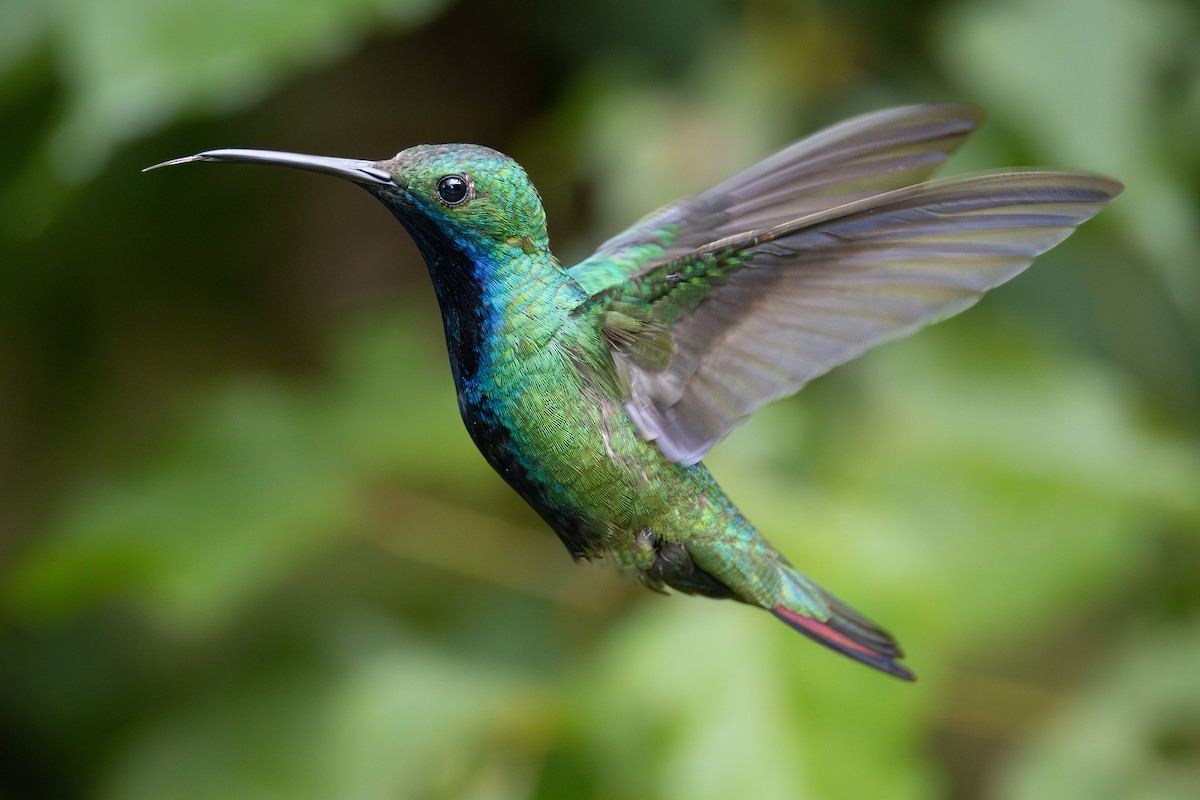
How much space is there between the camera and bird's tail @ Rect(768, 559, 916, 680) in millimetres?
996

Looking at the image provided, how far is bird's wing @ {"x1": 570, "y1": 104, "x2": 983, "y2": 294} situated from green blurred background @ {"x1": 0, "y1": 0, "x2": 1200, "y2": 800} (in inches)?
34.7

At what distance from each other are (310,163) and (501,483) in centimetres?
204

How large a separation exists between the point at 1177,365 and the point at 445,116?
196cm

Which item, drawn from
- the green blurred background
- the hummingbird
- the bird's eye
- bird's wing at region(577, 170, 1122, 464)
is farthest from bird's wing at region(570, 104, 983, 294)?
the green blurred background

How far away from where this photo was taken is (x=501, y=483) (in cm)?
275

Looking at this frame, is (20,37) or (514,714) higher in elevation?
(20,37)

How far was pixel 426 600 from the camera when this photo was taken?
297cm

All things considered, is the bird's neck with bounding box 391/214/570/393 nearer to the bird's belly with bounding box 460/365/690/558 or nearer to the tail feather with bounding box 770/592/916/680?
the bird's belly with bounding box 460/365/690/558

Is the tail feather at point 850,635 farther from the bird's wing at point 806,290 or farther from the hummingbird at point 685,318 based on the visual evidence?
the bird's wing at point 806,290

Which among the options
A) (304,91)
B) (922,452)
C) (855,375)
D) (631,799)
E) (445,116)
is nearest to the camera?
(631,799)

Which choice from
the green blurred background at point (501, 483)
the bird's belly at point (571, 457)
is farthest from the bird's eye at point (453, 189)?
the green blurred background at point (501, 483)

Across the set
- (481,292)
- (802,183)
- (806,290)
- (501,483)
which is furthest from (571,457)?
(501,483)

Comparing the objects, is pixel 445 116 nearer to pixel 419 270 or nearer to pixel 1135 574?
pixel 419 270

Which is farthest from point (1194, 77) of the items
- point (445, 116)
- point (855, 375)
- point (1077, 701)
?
point (445, 116)
